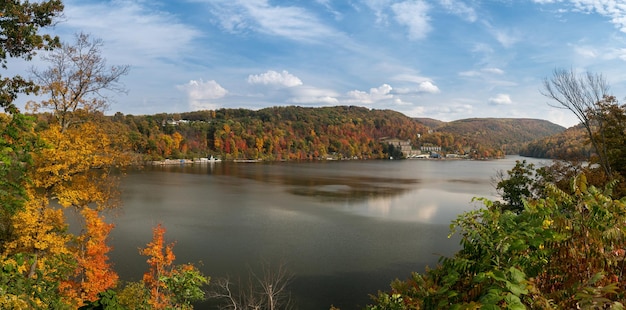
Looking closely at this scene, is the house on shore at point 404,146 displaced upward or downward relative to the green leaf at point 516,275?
upward

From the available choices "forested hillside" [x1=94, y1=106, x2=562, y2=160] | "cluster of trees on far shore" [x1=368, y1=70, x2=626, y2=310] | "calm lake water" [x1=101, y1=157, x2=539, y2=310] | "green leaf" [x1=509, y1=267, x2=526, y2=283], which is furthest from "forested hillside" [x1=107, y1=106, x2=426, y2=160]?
"green leaf" [x1=509, y1=267, x2=526, y2=283]

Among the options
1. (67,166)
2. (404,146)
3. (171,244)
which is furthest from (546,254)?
(404,146)

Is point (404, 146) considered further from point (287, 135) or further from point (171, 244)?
point (171, 244)

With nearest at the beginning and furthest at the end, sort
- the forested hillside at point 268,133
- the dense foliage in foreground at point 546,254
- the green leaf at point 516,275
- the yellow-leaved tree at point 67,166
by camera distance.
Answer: the green leaf at point 516,275, the dense foliage in foreground at point 546,254, the yellow-leaved tree at point 67,166, the forested hillside at point 268,133

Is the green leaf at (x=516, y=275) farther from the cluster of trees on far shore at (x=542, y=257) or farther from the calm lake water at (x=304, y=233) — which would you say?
the calm lake water at (x=304, y=233)

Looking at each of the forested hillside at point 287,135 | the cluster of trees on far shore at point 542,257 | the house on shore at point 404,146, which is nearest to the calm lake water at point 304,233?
the cluster of trees on far shore at point 542,257

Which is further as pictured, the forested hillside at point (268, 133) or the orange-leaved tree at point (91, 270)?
the forested hillside at point (268, 133)

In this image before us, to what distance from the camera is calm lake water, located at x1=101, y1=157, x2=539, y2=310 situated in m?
12.3

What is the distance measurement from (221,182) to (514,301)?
128 ft

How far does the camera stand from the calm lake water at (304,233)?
1233cm

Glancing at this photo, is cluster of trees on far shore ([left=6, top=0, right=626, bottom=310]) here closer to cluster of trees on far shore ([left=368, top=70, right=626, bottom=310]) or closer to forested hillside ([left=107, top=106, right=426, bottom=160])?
cluster of trees on far shore ([left=368, top=70, right=626, bottom=310])

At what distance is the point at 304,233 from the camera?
58.3 feet

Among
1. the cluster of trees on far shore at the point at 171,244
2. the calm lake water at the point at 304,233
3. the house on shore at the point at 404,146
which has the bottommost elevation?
the calm lake water at the point at 304,233

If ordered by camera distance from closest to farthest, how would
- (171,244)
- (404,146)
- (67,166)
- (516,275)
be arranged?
(516,275), (67,166), (171,244), (404,146)
